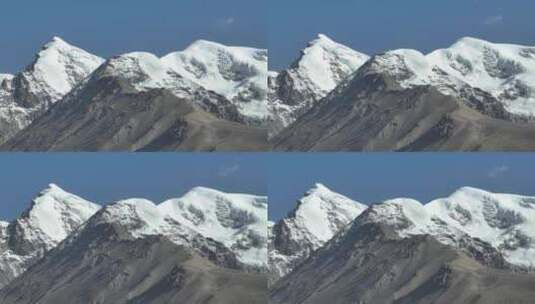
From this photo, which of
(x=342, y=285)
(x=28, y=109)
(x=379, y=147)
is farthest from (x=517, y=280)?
(x=28, y=109)

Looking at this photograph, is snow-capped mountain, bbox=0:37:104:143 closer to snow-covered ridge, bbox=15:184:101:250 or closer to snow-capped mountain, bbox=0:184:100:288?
snow-covered ridge, bbox=15:184:101:250

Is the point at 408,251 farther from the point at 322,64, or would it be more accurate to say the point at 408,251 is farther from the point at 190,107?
the point at 190,107

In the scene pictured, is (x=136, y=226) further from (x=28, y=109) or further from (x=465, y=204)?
(x=28, y=109)

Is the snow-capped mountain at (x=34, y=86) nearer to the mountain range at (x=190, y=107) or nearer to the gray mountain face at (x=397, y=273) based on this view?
the mountain range at (x=190, y=107)

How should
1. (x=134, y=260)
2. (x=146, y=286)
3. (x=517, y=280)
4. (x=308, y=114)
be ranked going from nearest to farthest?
(x=146, y=286) → (x=134, y=260) → (x=517, y=280) → (x=308, y=114)

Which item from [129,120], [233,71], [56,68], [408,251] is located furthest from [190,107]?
[233,71]
